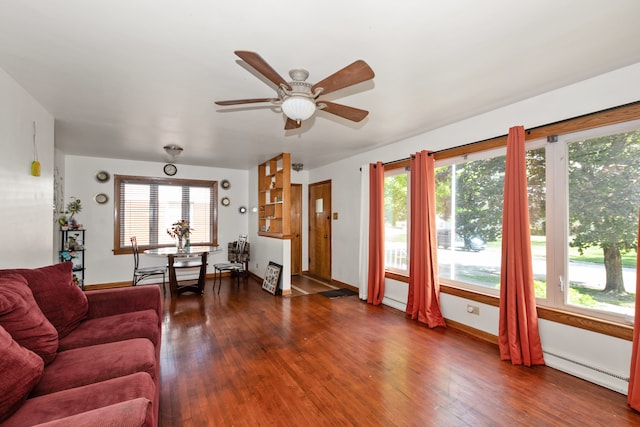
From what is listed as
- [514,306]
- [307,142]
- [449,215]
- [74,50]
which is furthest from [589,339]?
[74,50]

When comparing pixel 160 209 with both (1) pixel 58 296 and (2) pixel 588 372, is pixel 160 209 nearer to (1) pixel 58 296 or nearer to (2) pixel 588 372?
(1) pixel 58 296

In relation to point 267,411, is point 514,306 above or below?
above

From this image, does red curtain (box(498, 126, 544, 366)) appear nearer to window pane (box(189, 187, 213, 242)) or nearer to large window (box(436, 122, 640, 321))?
large window (box(436, 122, 640, 321))

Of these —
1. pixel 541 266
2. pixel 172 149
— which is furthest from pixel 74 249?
pixel 541 266

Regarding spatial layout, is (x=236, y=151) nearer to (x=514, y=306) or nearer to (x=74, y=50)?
(x=74, y=50)

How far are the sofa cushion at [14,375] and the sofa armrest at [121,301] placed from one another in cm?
113

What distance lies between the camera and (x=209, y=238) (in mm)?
6273

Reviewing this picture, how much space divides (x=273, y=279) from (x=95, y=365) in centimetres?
336

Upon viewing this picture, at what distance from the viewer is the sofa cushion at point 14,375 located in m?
1.13

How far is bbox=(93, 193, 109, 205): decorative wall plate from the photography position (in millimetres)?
5250

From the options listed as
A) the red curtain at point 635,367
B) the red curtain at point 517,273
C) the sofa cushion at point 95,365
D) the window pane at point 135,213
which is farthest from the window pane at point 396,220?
the window pane at point 135,213

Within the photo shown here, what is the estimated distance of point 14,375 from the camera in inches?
46.4

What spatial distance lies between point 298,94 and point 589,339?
306cm

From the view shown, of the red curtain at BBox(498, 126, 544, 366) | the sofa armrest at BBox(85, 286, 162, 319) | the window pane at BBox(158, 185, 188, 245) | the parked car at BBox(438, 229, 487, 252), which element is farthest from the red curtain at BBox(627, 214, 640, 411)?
the window pane at BBox(158, 185, 188, 245)
